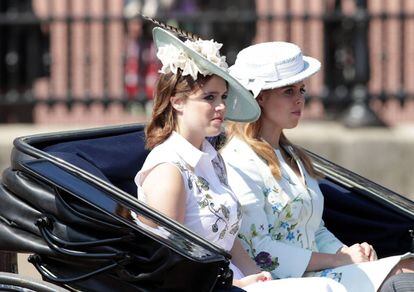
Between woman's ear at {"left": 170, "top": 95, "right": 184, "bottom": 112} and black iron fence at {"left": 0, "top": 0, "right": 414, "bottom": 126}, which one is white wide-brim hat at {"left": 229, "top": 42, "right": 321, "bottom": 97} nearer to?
woman's ear at {"left": 170, "top": 95, "right": 184, "bottom": 112}

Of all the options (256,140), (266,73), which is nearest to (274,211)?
(256,140)

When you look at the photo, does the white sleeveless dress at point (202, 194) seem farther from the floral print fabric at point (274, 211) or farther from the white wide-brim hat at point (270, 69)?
the white wide-brim hat at point (270, 69)

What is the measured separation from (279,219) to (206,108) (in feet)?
1.88

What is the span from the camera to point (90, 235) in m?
4.18

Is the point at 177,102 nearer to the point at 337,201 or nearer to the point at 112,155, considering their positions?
the point at 112,155

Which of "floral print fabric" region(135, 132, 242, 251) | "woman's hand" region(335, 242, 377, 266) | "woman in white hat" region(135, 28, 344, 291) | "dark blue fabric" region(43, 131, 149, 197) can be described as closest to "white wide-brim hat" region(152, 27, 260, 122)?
"woman in white hat" region(135, 28, 344, 291)

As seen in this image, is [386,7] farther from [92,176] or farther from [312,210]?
[92,176]

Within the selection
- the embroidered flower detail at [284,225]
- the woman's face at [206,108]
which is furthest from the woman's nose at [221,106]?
the embroidered flower detail at [284,225]

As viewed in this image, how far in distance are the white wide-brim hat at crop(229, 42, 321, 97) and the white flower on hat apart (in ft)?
1.10

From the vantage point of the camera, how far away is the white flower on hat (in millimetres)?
4355

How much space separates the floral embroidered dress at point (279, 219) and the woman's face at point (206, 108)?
1.05ft

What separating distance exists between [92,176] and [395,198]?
58.0 inches

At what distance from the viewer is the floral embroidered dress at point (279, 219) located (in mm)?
4637

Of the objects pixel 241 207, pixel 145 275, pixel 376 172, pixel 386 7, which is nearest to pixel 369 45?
Answer: pixel 386 7
